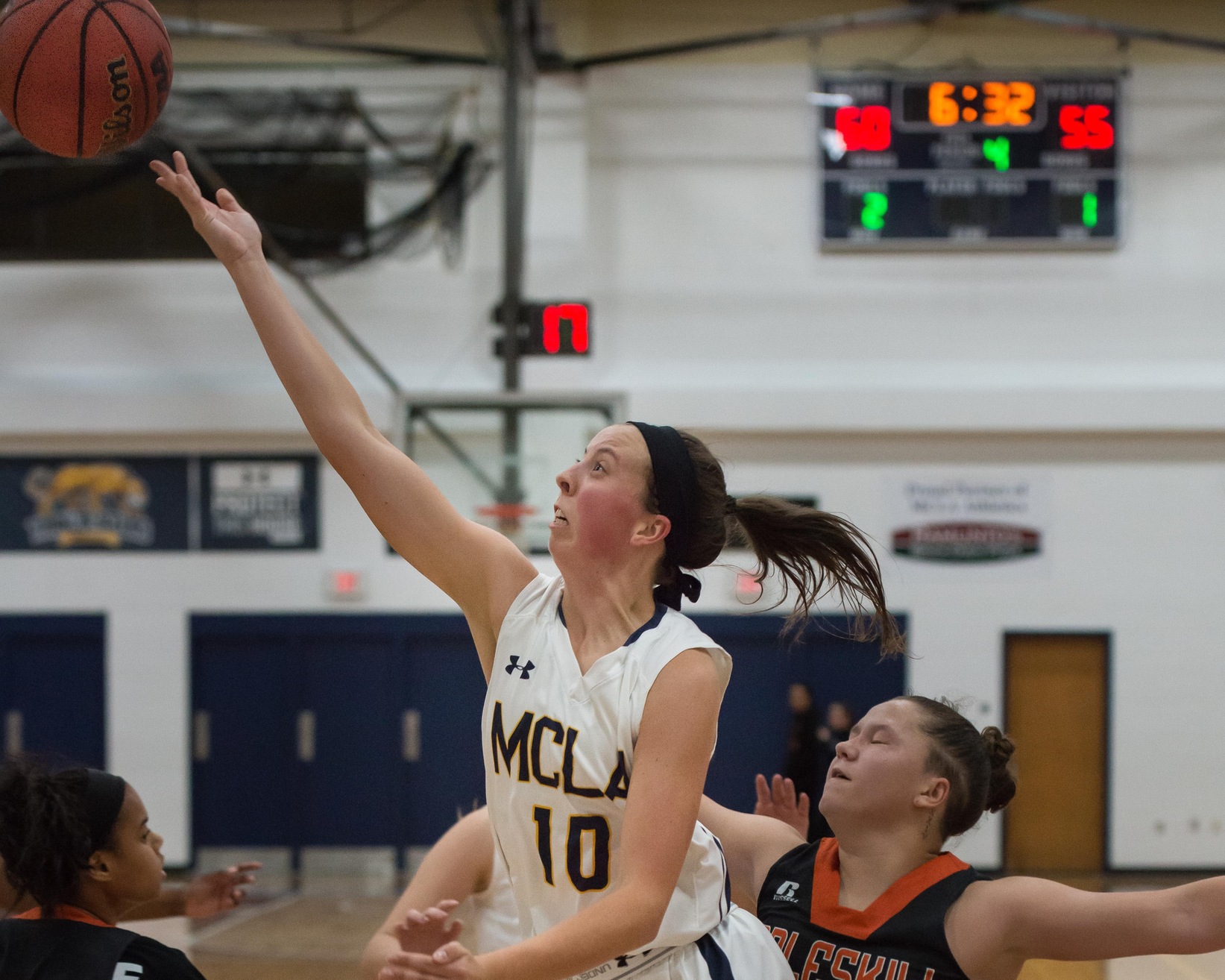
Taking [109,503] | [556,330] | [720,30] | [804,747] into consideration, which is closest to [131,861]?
[556,330]

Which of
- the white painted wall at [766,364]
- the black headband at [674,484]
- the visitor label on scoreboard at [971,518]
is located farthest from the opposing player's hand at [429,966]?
the visitor label on scoreboard at [971,518]

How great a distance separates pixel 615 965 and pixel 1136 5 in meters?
8.98

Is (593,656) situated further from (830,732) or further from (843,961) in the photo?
(830,732)

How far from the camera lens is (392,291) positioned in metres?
8.54

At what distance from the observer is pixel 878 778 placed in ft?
6.40

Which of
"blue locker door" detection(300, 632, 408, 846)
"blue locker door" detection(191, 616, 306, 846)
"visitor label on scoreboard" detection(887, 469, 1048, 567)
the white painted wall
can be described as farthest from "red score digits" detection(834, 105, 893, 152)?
"blue locker door" detection(191, 616, 306, 846)

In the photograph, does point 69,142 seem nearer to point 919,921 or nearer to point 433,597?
point 919,921

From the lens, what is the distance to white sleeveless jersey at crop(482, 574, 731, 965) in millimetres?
1478

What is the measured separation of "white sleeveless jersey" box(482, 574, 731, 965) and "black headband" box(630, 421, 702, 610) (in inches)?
4.8

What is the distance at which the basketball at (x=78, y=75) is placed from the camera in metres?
2.31

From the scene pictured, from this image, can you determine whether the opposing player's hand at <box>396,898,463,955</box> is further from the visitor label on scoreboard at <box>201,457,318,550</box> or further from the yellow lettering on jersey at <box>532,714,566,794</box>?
the visitor label on scoreboard at <box>201,457,318,550</box>

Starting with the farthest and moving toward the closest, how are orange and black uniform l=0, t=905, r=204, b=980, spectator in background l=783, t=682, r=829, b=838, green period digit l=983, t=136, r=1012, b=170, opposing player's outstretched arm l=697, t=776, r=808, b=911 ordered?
1. green period digit l=983, t=136, r=1012, b=170
2. spectator in background l=783, t=682, r=829, b=838
3. opposing player's outstretched arm l=697, t=776, r=808, b=911
4. orange and black uniform l=0, t=905, r=204, b=980

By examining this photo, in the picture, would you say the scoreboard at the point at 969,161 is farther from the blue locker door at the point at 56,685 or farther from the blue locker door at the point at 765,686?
the blue locker door at the point at 56,685

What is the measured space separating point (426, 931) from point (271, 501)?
25.0 ft
